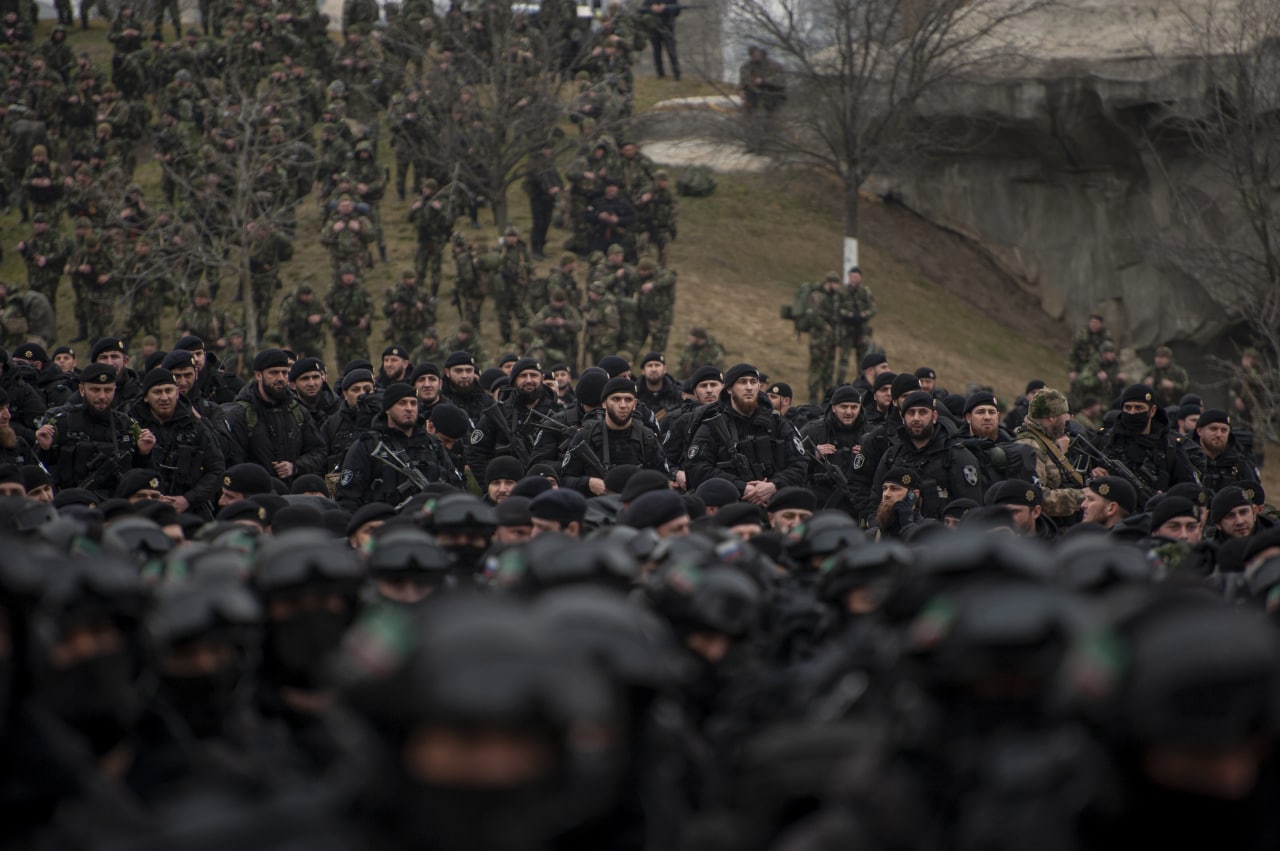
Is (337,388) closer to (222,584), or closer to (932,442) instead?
(932,442)

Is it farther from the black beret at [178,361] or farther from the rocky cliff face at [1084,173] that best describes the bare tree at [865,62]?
the black beret at [178,361]

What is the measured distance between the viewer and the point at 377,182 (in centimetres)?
2598

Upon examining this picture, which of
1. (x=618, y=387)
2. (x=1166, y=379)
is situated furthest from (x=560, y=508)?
(x=1166, y=379)

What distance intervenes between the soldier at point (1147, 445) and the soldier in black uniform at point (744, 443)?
2.83m

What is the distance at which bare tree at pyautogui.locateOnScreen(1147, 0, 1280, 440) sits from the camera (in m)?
21.8

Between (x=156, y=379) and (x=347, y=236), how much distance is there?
11.6 meters

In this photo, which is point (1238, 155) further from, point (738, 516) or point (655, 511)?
point (655, 511)

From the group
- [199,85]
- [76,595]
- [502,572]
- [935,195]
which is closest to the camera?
[76,595]

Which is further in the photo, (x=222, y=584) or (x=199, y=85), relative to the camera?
(x=199, y=85)

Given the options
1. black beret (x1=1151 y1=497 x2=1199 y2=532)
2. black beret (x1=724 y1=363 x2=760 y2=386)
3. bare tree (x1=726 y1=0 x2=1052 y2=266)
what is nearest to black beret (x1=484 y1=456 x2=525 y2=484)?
black beret (x1=724 y1=363 x2=760 y2=386)

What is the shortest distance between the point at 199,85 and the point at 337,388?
1806cm

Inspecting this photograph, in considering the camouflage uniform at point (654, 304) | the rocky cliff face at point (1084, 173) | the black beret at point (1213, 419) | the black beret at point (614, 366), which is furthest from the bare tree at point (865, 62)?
the black beret at point (1213, 419)

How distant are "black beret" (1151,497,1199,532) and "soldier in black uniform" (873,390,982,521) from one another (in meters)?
2.29

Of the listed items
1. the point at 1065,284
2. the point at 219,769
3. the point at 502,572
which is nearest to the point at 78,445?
the point at 502,572
